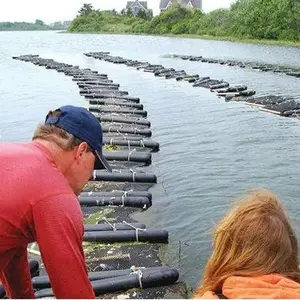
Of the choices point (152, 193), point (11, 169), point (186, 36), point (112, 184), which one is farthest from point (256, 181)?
point (186, 36)

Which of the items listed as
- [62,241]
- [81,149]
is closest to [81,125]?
[81,149]

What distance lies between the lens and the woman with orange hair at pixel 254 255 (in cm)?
285

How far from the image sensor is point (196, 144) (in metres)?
20.5

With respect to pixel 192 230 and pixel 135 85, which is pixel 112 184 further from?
pixel 135 85

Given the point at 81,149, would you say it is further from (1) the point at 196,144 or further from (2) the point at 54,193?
(1) the point at 196,144

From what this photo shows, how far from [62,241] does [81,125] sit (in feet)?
2.61

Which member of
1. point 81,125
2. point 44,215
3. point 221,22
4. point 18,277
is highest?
point 221,22

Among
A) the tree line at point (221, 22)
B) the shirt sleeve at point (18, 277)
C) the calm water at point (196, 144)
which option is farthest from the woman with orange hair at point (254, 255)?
the tree line at point (221, 22)

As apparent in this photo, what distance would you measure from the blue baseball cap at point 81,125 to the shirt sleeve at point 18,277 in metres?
1.00

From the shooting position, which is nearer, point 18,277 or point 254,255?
point 254,255

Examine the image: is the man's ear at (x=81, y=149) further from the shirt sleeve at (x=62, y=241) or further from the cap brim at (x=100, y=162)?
the shirt sleeve at (x=62, y=241)

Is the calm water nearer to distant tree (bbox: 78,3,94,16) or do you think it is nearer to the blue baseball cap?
the blue baseball cap

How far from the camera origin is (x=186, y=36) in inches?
4638

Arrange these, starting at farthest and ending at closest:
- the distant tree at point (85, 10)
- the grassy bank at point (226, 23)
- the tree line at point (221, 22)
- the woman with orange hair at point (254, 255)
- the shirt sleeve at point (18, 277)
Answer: the distant tree at point (85, 10), the tree line at point (221, 22), the grassy bank at point (226, 23), the shirt sleeve at point (18, 277), the woman with orange hair at point (254, 255)
